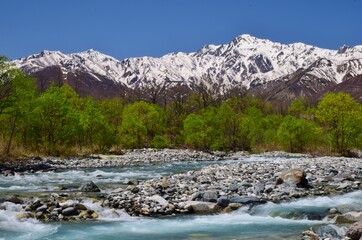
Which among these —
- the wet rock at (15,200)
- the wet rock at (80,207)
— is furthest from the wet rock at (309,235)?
the wet rock at (15,200)

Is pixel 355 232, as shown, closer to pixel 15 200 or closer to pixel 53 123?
pixel 15 200

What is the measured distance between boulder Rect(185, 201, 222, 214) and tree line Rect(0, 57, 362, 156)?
93.5 ft

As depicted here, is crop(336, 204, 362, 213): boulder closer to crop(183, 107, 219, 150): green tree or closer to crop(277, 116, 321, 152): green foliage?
crop(277, 116, 321, 152): green foliage

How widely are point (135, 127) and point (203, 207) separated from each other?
182ft

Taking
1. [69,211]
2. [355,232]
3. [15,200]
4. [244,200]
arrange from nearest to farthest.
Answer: [355,232]
[69,211]
[15,200]
[244,200]

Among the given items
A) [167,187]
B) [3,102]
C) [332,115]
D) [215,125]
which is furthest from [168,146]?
[167,187]

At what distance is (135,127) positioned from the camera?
7069cm

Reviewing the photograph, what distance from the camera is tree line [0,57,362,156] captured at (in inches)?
1676

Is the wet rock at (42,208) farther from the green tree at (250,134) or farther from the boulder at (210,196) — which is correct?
the green tree at (250,134)

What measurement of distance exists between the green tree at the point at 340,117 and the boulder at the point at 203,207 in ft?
136

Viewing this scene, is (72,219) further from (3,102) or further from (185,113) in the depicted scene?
(185,113)

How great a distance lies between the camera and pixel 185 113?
9844cm

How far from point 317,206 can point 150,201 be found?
21.8ft

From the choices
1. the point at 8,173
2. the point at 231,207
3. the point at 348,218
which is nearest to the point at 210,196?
the point at 231,207
